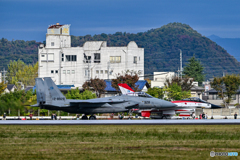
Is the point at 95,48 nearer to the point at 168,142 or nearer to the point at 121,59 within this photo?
the point at 121,59

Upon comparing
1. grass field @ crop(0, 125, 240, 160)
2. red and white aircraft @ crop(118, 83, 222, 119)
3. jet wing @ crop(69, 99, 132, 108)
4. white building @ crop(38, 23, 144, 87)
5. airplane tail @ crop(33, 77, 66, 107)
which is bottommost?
grass field @ crop(0, 125, 240, 160)

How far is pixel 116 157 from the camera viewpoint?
16.1 m

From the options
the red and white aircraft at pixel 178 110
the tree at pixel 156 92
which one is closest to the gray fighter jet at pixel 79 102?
the red and white aircraft at pixel 178 110

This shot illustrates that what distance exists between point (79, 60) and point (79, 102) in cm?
6794

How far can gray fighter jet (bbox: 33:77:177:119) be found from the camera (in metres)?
39.7

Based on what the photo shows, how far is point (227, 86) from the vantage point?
3511 inches

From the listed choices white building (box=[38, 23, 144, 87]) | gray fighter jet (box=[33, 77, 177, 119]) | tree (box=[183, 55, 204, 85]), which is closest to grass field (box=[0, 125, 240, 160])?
gray fighter jet (box=[33, 77, 177, 119])

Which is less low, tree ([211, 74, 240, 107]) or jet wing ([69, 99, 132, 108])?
tree ([211, 74, 240, 107])

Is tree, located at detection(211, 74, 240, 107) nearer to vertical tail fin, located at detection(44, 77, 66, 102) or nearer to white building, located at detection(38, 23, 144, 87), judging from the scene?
white building, located at detection(38, 23, 144, 87)

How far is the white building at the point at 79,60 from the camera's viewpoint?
105938 millimetres

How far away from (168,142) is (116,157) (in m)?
4.88

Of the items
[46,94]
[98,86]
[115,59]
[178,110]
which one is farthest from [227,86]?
[46,94]

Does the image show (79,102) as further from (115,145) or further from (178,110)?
(115,145)

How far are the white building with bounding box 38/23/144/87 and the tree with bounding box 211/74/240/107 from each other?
2418 cm
